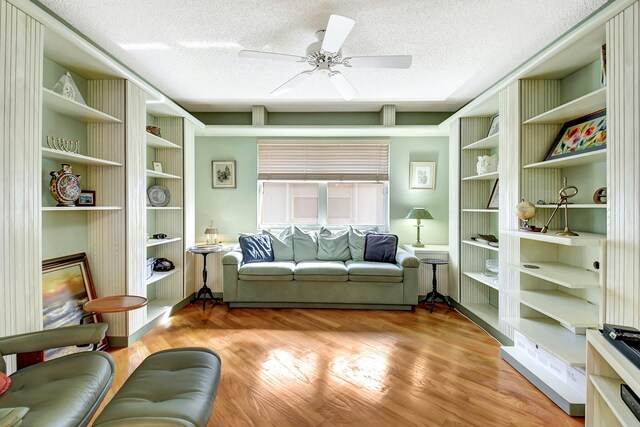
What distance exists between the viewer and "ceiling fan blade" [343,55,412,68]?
6.68 ft

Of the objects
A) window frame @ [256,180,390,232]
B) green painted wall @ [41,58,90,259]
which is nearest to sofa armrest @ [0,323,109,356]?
green painted wall @ [41,58,90,259]

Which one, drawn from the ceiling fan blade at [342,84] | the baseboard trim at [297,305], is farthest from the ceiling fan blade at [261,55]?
the baseboard trim at [297,305]

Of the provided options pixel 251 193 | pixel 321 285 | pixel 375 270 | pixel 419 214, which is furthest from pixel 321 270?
pixel 251 193

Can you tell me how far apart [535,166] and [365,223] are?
239 centimetres

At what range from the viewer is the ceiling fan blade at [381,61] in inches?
80.2

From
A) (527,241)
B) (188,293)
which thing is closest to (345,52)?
(527,241)

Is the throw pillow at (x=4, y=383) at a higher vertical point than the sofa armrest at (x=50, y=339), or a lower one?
lower

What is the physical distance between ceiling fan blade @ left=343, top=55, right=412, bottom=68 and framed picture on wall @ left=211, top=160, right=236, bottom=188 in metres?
2.67

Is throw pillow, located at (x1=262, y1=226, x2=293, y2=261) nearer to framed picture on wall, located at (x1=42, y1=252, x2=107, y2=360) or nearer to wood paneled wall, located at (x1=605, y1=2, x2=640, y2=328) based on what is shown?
framed picture on wall, located at (x1=42, y1=252, x2=107, y2=360)

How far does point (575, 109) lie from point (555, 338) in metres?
1.72

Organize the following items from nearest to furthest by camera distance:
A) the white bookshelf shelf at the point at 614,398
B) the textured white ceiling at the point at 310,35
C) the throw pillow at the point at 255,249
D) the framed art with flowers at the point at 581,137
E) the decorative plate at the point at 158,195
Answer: the white bookshelf shelf at the point at 614,398 → the textured white ceiling at the point at 310,35 → the framed art with flowers at the point at 581,137 → the decorative plate at the point at 158,195 → the throw pillow at the point at 255,249

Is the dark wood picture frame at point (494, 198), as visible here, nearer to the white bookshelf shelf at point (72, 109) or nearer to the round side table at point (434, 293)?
the round side table at point (434, 293)

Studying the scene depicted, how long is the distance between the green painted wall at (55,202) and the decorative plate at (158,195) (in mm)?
846

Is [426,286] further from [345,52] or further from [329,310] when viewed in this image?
[345,52]
